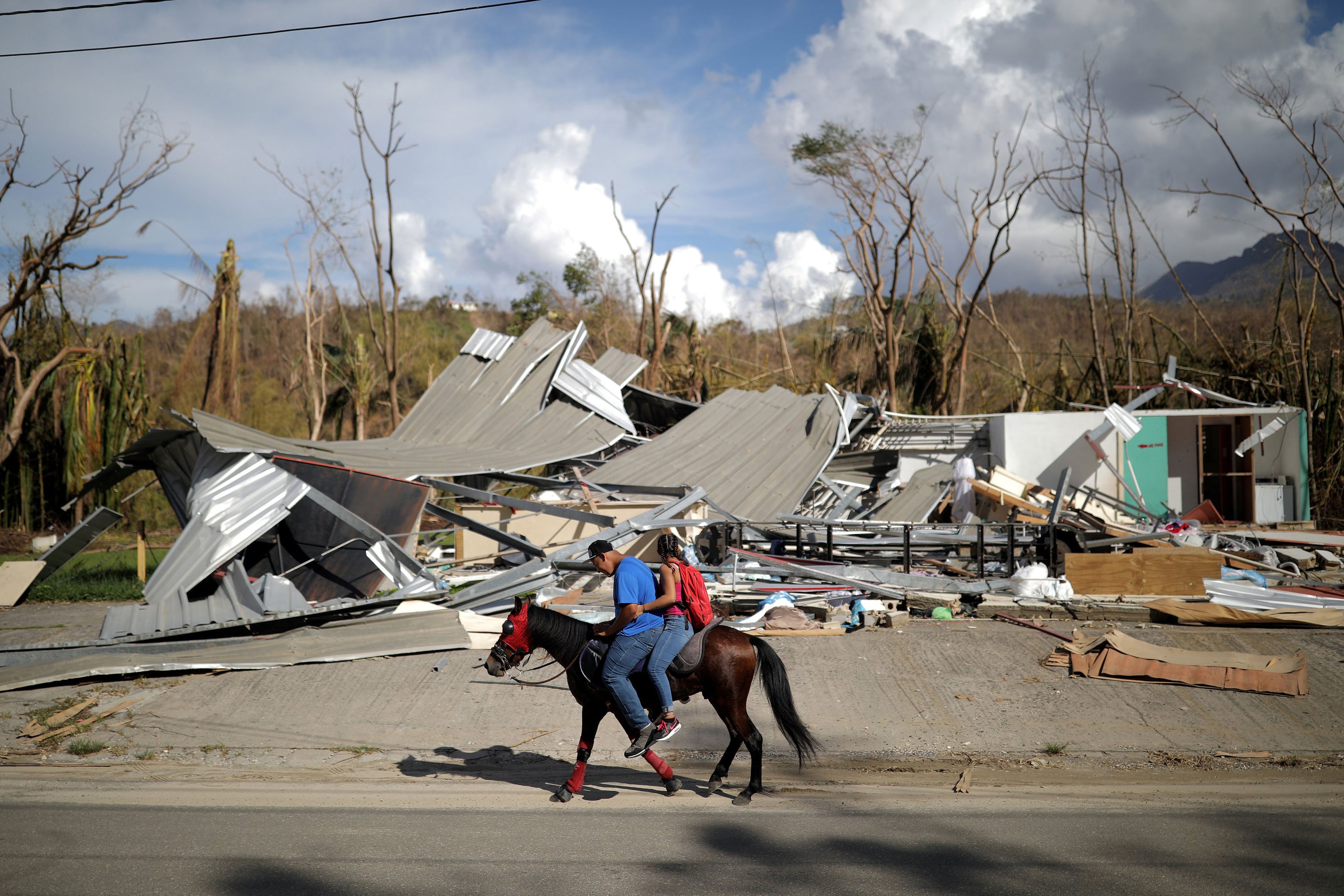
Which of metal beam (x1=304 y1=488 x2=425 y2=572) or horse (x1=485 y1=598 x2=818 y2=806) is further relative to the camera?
metal beam (x1=304 y1=488 x2=425 y2=572)

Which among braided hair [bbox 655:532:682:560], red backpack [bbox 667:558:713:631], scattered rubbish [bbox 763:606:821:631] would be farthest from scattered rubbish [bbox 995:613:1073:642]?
braided hair [bbox 655:532:682:560]

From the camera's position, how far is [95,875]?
4.46 metres

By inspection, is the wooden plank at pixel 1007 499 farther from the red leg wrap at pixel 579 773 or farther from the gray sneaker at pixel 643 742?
the red leg wrap at pixel 579 773

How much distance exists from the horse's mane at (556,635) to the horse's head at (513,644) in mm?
36

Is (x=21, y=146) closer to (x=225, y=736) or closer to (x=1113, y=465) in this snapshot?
(x=225, y=736)

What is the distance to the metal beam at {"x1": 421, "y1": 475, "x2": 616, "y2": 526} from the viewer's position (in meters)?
12.3

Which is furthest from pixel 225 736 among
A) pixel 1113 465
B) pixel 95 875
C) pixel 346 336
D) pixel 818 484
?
pixel 346 336

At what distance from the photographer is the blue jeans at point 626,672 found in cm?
557

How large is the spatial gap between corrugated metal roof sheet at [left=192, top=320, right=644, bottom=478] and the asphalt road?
7.99m

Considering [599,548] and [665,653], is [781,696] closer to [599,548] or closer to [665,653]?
[665,653]

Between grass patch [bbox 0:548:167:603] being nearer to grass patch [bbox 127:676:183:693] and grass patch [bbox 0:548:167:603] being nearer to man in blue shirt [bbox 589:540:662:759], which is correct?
grass patch [bbox 127:676:183:693]

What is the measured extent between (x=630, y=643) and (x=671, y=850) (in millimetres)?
1310

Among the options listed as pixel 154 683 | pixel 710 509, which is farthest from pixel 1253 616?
pixel 154 683

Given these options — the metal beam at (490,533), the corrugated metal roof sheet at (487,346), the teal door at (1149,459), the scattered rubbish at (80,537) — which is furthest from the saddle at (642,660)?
the teal door at (1149,459)
